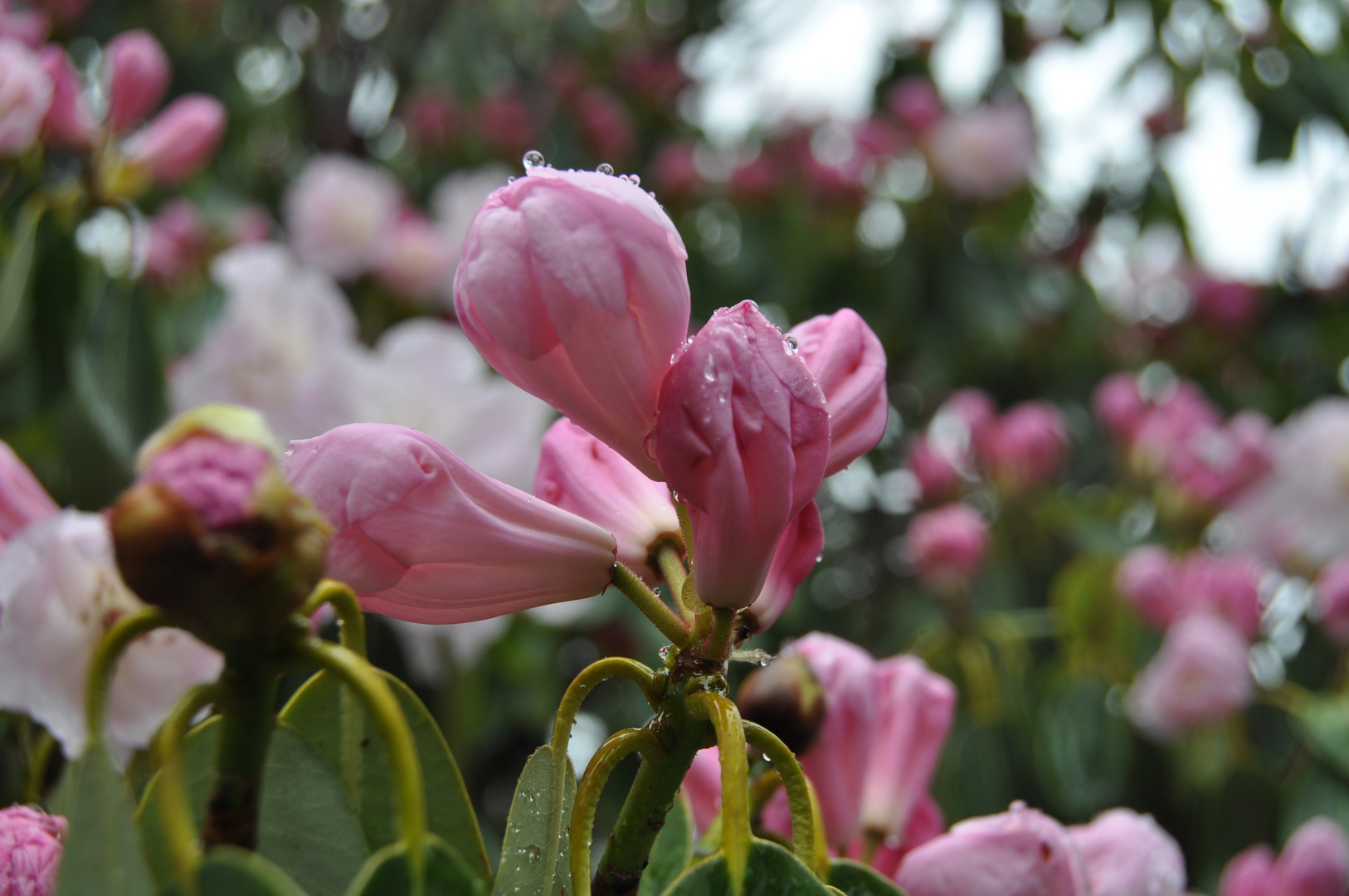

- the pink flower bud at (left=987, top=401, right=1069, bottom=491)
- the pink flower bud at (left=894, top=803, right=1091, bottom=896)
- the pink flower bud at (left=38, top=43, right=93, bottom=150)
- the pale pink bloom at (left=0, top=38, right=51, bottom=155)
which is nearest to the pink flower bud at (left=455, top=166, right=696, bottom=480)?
the pink flower bud at (left=894, top=803, right=1091, bottom=896)

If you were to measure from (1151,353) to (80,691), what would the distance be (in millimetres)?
2529

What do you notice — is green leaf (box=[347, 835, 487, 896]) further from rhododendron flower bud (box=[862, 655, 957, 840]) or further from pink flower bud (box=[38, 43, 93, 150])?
pink flower bud (box=[38, 43, 93, 150])

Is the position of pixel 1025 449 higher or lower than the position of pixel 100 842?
lower

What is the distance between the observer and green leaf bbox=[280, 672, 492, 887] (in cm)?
36

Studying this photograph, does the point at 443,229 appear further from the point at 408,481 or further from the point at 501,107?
the point at 408,481

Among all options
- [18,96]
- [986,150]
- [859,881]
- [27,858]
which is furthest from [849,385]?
[986,150]

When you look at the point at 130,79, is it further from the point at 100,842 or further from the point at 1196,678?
the point at 1196,678

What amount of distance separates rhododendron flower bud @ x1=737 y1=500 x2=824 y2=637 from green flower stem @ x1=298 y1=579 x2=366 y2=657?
14cm

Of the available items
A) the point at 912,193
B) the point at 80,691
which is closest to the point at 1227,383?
the point at 912,193

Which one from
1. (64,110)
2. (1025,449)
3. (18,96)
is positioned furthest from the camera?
(1025,449)

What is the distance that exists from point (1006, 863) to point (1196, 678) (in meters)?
1.02

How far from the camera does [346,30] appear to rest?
7.36 feet

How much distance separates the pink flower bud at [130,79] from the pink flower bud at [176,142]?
1.1 inches

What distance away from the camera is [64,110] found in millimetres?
1020
